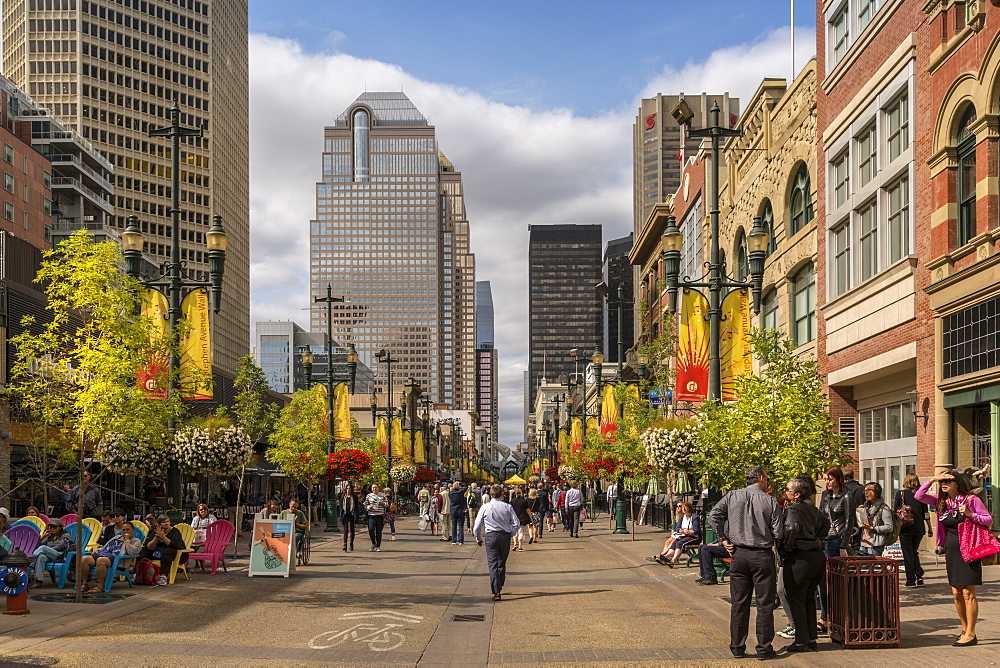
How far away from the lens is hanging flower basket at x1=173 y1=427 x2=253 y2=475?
2141 cm

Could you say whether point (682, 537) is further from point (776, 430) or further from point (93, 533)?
point (93, 533)

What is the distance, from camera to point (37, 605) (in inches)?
586

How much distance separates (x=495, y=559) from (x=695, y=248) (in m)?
38.4

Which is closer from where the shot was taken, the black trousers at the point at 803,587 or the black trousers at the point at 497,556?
the black trousers at the point at 803,587

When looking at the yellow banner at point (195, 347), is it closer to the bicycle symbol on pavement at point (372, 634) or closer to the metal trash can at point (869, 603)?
the bicycle symbol on pavement at point (372, 634)

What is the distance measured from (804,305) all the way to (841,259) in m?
4.59

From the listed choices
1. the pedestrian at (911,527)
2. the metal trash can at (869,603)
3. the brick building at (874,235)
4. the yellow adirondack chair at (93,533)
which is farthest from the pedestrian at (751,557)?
the brick building at (874,235)

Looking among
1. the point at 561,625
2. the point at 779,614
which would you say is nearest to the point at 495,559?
the point at 561,625

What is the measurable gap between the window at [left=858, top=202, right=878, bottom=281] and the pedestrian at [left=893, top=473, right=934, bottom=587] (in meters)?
10.4

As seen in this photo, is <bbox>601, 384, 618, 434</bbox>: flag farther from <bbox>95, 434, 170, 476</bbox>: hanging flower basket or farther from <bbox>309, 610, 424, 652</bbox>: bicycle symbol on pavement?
<bbox>309, 610, 424, 652</bbox>: bicycle symbol on pavement

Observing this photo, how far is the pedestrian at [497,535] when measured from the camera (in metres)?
16.7

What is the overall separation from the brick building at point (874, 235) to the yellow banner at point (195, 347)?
14864 mm

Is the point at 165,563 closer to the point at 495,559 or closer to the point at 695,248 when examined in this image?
the point at 495,559

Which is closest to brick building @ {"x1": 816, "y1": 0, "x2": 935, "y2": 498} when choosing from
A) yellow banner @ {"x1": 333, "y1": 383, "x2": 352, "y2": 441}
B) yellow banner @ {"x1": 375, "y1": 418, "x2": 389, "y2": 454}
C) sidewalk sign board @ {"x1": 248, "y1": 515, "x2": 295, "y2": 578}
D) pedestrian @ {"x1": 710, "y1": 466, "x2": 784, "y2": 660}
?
pedestrian @ {"x1": 710, "y1": 466, "x2": 784, "y2": 660}
